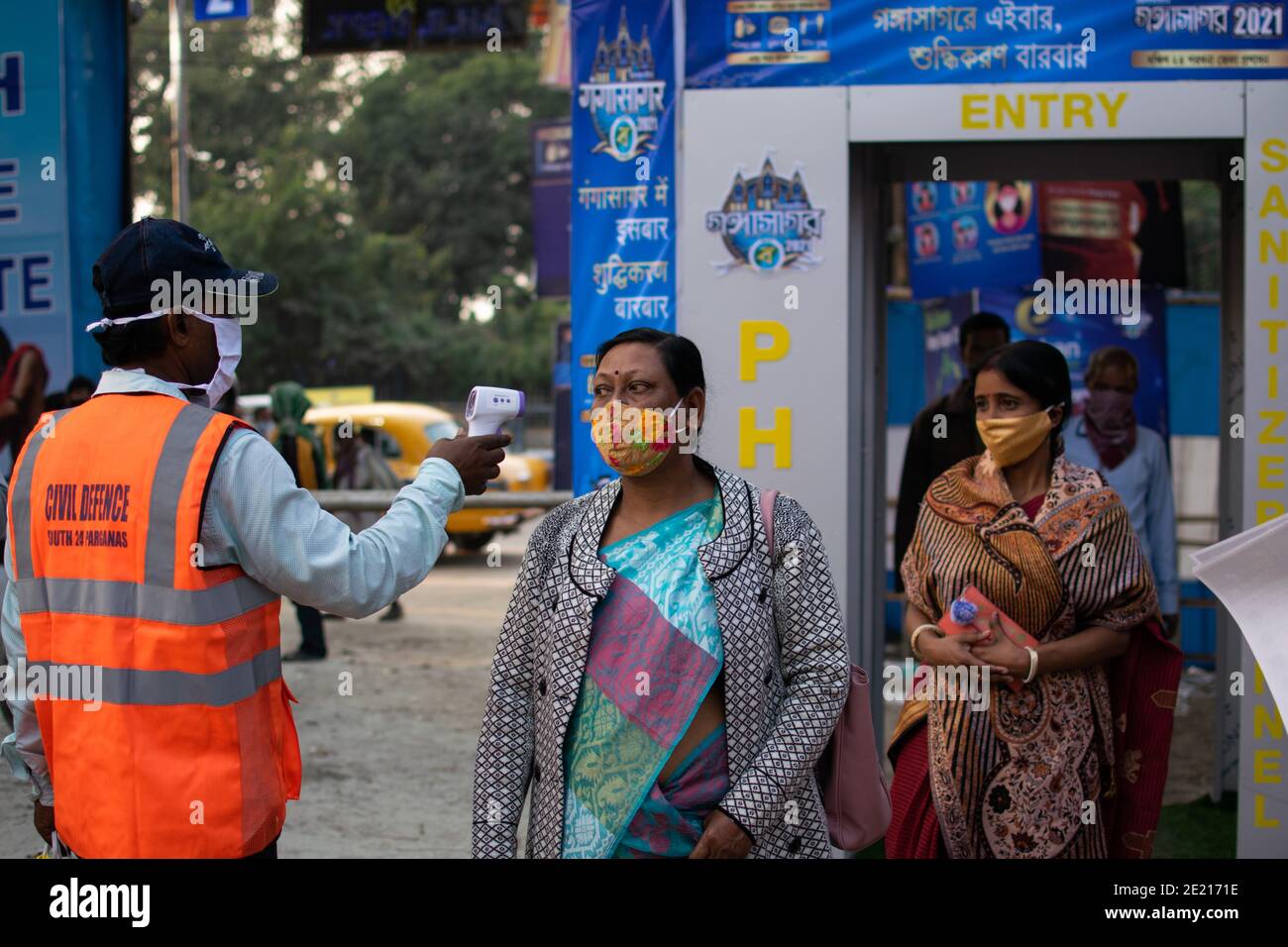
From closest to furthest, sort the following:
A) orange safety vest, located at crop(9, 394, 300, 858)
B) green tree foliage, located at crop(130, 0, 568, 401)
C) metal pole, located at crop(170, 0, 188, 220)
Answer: orange safety vest, located at crop(9, 394, 300, 858)
metal pole, located at crop(170, 0, 188, 220)
green tree foliage, located at crop(130, 0, 568, 401)

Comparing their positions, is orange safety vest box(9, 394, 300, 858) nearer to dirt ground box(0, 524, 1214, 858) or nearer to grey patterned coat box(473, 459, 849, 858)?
grey patterned coat box(473, 459, 849, 858)

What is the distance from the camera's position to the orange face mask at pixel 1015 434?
402 cm

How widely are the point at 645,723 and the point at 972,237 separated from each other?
7.41 m

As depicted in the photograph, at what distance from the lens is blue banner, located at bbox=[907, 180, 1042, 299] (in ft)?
31.5

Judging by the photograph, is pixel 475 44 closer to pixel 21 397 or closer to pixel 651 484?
pixel 21 397

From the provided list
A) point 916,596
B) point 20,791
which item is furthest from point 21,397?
point 916,596

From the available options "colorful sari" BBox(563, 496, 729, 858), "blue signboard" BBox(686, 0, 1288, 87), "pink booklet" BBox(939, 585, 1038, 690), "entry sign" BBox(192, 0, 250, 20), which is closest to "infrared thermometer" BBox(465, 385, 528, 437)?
"colorful sari" BBox(563, 496, 729, 858)

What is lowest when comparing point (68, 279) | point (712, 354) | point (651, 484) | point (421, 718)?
point (421, 718)

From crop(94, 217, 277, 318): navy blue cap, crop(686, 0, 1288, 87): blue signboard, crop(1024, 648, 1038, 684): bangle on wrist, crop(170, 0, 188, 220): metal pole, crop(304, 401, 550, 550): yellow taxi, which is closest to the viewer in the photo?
crop(94, 217, 277, 318): navy blue cap

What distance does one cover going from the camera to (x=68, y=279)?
6.98 metres

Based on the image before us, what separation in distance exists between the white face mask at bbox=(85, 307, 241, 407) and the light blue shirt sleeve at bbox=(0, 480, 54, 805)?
43 cm

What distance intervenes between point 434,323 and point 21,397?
28819mm

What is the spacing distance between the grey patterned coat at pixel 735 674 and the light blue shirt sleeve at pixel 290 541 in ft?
1.43

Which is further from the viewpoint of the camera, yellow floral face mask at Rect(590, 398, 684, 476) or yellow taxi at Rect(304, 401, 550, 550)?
yellow taxi at Rect(304, 401, 550, 550)
